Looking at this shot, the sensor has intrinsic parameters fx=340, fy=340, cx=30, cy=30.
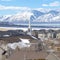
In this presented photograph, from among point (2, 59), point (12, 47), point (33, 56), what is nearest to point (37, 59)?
point (33, 56)

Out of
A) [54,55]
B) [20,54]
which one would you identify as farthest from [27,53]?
[54,55]

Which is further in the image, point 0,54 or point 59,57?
point 0,54

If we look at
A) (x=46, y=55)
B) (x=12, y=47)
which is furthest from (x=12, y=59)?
(x=12, y=47)

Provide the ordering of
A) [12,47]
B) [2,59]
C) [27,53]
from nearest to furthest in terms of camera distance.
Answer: [27,53] < [2,59] < [12,47]

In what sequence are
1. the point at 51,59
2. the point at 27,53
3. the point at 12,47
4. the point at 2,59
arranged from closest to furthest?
the point at 51,59 → the point at 27,53 → the point at 2,59 → the point at 12,47

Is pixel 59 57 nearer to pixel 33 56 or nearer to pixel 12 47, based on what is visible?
pixel 33 56

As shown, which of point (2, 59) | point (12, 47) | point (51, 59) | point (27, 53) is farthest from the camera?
point (12, 47)

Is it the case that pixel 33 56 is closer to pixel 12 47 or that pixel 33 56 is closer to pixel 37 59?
pixel 37 59

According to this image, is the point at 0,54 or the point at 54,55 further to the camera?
the point at 0,54

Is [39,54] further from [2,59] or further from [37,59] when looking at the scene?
[2,59]
